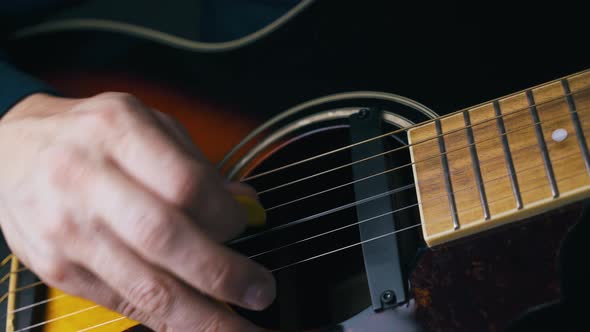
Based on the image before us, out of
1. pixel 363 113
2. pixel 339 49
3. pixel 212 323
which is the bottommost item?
pixel 212 323

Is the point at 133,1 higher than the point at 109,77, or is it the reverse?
the point at 133,1

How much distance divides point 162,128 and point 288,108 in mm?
268

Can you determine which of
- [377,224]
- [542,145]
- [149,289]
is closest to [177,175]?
[149,289]

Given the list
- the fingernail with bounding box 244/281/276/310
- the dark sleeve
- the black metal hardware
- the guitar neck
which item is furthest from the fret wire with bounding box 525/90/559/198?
the dark sleeve

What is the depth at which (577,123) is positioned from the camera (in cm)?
49

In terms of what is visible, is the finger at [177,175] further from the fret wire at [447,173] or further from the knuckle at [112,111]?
the fret wire at [447,173]

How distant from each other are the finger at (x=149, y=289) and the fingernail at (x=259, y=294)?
0.04m

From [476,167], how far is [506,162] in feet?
0.09

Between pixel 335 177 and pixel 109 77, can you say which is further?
pixel 109 77

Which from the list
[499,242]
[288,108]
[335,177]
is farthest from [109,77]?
[499,242]

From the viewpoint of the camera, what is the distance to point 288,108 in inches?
29.3

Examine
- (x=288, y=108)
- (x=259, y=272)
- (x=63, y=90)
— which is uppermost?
(x=63, y=90)

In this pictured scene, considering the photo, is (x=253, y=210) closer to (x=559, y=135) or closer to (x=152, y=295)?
(x=152, y=295)

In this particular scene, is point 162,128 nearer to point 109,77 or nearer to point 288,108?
point 288,108
